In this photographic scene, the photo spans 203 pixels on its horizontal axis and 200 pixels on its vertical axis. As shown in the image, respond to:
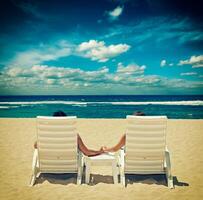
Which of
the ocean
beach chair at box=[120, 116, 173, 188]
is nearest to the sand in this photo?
beach chair at box=[120, 116, 173, 188]

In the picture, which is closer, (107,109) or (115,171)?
(115,171)

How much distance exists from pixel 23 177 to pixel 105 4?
29958 millimetres

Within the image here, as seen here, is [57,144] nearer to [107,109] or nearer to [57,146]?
[57,146]

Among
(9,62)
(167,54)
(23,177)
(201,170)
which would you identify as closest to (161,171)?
(201,170)

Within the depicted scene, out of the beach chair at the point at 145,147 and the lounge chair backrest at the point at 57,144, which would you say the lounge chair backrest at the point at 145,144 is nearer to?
the beach chair at the point at 145,147

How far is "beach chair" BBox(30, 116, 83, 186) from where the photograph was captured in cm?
482

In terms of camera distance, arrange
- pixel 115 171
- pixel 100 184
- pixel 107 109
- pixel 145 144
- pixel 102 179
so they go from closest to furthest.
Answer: pixel 145 144 < pixel 115 171 < pixel 100 184 < pixel 102 179 < pixel 107 109

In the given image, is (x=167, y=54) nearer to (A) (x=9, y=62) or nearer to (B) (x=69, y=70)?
(B) (x=69, y=70)

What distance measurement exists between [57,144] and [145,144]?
4.84ft

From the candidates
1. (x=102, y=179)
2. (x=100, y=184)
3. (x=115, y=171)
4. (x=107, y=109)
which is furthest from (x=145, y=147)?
(x=107, y=109)

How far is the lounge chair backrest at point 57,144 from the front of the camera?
4.82 metres

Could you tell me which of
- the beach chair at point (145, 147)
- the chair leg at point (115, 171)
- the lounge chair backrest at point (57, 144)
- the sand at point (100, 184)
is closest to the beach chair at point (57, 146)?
the lounge chair backrest at point (57, 144)

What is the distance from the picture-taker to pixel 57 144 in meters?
4.91

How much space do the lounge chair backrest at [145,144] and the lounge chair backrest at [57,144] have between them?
0.93 metres
